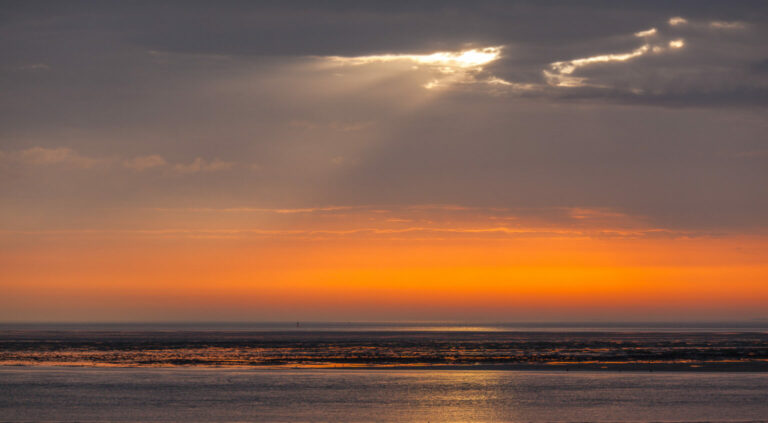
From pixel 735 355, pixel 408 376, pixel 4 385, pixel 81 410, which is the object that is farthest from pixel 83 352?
pixel 735 355

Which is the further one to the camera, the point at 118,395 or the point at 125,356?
the point at 125,356

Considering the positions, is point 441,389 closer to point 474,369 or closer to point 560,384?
point 560,384

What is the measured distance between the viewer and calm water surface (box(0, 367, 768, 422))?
133 ft

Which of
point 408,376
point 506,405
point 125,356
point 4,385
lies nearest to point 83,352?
point 125,356

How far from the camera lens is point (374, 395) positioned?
48.2 meters

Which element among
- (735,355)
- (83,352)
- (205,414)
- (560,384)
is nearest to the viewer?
(205,414)

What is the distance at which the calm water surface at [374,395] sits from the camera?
133 feet

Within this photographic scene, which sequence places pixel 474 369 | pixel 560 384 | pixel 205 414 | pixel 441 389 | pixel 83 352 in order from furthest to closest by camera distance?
1. pixel 83 352
2. pixel 474 369
3. pixel 560 384
4. pixel 441 389
5. pixel 205 414

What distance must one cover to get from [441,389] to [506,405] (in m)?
7.92

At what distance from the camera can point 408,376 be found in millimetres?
59969

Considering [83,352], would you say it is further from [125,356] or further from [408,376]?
[408,376]

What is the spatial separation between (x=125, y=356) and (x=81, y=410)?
42138mm

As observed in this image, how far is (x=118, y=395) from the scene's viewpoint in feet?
157

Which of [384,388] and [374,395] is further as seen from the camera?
[384,388]
